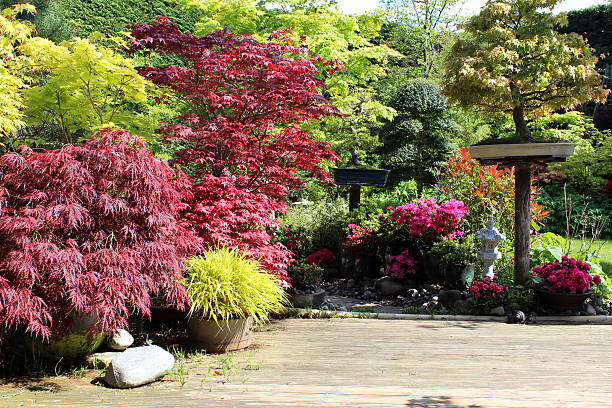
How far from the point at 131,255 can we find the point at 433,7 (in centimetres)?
1696

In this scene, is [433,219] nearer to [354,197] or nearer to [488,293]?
[488,293]

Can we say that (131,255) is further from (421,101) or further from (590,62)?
(421,101)

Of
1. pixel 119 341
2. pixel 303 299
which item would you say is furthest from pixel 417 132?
pixel 119 341

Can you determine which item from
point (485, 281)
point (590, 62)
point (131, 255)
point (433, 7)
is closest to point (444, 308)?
point (485, 281)

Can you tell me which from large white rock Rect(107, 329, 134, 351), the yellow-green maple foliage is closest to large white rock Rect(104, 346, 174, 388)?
large white rock Rect(107, 329, 134, 351)

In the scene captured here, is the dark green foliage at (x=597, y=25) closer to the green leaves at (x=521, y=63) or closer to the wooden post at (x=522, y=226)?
the green leaves at (x=521, y=63)

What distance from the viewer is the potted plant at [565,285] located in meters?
5.06

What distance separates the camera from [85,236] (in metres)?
3.40

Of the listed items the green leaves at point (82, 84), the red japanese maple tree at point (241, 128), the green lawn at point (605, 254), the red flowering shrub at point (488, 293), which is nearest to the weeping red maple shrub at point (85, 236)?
the red japanese maple tree at point (241, 128)

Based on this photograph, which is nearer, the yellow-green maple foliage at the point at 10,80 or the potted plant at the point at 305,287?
the yellow-green maple foliage at the point at 10,80

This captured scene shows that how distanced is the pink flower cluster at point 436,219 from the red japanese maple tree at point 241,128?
1763mm

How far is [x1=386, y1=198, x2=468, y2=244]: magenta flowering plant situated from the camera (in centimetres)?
625

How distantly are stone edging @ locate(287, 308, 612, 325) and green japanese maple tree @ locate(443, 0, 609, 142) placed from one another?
1953mm

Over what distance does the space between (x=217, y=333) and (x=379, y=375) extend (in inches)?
52.9
